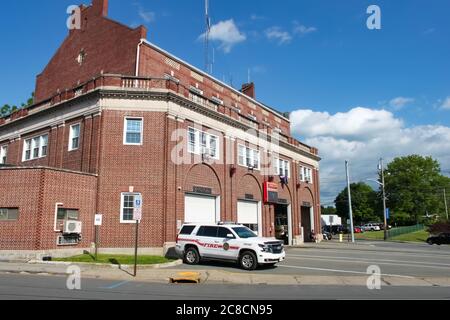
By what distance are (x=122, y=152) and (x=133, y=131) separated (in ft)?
4.95

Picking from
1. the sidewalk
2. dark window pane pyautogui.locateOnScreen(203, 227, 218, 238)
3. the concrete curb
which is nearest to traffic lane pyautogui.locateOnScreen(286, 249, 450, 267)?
the sidewalk

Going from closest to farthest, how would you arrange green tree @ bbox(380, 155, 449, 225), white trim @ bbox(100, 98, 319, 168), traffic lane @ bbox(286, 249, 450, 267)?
1. traffic lane @ bbox(286, 249, 450, 267)
2. white trim @ bbox(100, 98, 319, 168)
3. green tree @ bbox(380, 155, 449, 225)

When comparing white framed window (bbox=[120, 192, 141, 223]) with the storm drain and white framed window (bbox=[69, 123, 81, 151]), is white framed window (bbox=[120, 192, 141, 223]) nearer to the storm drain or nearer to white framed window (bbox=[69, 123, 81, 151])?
white framed window (bbox=[69, 123, 81, 151])

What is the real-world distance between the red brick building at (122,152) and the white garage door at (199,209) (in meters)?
0.07

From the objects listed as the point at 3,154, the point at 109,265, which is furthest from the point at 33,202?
the point at 3,154

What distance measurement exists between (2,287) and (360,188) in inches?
5161

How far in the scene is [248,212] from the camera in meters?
33.2

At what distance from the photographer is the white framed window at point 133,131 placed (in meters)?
25.1

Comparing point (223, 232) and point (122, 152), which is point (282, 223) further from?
point (223, 232)

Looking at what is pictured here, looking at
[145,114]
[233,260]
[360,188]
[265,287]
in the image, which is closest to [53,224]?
[145,114]

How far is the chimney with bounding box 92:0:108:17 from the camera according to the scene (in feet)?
109

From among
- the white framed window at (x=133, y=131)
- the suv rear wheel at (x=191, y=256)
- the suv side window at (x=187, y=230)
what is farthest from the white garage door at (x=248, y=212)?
the suv rear wheel at (x=191, y=256)

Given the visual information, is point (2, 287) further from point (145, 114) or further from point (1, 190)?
point (145, 114)

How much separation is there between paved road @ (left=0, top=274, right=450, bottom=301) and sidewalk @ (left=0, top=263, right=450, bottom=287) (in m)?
1.12
